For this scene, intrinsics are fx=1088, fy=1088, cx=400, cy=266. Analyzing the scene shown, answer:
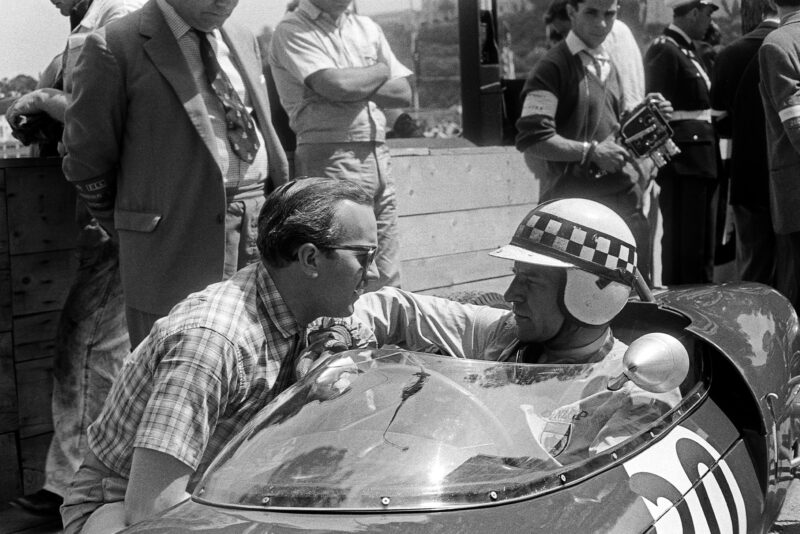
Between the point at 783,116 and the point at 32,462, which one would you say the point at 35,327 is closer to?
the point at 32,462

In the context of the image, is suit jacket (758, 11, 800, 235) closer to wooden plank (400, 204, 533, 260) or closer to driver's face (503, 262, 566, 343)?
wooden plank (400, 204, 533, 260)

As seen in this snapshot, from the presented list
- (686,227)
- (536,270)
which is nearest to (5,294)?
(536,270)

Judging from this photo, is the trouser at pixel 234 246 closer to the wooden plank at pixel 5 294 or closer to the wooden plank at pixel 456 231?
the wooden plank at pixel 5 294

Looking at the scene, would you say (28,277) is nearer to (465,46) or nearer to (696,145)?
(465,46)

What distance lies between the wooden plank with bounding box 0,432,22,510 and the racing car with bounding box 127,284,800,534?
7.14 ft

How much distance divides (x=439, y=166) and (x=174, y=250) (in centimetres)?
250

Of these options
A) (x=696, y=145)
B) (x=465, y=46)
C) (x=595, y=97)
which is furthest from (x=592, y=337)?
(x=465, y=46)

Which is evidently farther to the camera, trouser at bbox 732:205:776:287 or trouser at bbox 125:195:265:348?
trouser at bbox 732:205:776:287

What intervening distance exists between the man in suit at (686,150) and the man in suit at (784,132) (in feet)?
2.81

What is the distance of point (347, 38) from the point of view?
4.75 metres

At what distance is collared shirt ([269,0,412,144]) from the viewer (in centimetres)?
459

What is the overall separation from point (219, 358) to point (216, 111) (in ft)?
5.37

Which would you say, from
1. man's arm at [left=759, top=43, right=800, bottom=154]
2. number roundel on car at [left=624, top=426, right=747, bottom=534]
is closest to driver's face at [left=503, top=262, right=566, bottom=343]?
number roundel on car at [left=624, top=426, right=747, bottom=534]

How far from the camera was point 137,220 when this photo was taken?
146 inches
